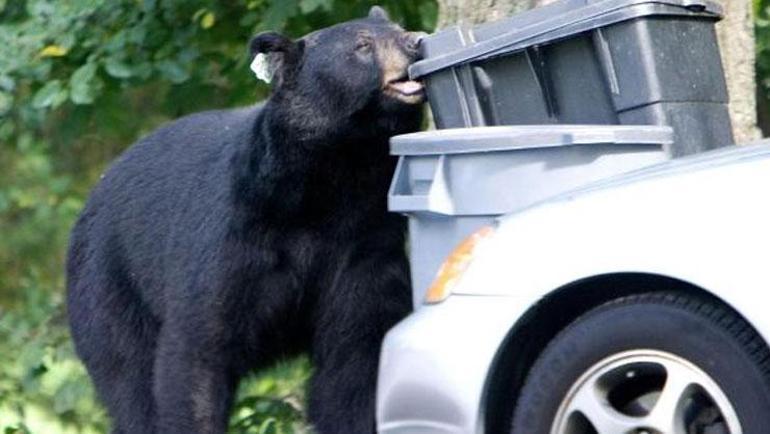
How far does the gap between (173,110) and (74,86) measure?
1.00 metres

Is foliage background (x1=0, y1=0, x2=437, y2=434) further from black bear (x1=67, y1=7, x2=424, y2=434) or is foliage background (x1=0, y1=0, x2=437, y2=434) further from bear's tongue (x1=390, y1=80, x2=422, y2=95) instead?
bear's tongue (x1=390, y1=80, x2=422, y2=95)

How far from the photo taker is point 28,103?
9.08m

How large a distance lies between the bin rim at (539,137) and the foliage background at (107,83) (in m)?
2.59

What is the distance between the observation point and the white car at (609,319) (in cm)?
461

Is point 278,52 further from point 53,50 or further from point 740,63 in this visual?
point 53,50

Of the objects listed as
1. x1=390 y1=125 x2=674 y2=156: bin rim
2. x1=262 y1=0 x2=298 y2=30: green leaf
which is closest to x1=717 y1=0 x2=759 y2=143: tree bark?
x1=390 y1=125 x2=674 y2=156: bin rim

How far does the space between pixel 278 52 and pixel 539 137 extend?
1.81 metres

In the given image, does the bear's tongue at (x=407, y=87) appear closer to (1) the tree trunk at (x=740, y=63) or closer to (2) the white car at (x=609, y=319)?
(1) the tree trunk at (x=740, y=63)

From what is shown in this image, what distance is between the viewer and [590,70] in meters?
5.93

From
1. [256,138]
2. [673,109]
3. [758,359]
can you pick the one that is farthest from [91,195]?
[758,359]

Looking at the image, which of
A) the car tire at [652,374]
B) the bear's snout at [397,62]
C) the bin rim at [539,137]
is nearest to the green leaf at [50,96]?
the bear's snout at [397,62]

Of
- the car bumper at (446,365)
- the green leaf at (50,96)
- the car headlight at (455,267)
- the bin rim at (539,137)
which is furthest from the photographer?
the green leaf at (50,96)

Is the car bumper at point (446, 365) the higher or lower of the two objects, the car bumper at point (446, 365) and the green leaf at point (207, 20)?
the lower

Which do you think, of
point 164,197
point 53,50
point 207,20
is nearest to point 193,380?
point 164,197
